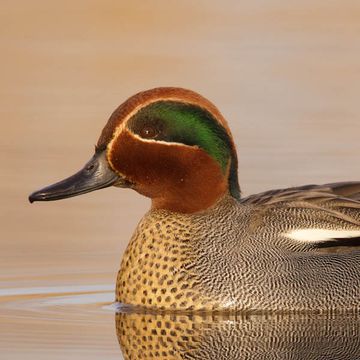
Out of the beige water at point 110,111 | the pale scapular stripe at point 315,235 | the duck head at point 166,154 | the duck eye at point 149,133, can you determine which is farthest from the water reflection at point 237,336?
the duck eye at point 149,133

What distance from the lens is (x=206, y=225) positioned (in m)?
10.4

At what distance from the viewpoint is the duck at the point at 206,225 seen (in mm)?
10125

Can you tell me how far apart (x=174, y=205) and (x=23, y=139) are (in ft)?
14.3

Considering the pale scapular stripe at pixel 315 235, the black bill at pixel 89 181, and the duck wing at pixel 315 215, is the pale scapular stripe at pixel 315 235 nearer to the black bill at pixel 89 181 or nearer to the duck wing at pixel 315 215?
the duck wing at pixel 315 215

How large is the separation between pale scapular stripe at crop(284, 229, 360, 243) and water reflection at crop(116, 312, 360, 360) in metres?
0.49

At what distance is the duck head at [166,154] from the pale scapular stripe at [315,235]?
0.52 metres

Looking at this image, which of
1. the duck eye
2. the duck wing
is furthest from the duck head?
the duck wing

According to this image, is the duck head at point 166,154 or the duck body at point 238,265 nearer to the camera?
the duck body at point 238,265

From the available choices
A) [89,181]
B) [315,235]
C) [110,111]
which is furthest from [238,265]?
[110,111]

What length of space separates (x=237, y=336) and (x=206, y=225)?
109 centimetres

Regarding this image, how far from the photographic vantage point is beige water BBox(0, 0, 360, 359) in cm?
992

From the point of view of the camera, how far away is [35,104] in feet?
51.4

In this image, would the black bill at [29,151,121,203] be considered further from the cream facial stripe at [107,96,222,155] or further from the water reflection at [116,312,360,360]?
the water reflection at [116,312,360,360]

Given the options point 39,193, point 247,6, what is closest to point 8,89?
→ point 247,6
